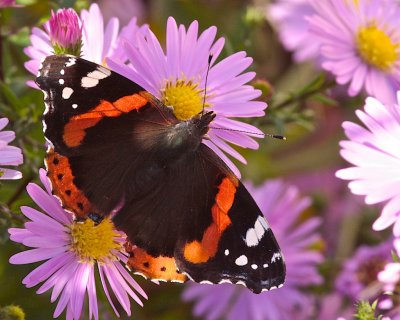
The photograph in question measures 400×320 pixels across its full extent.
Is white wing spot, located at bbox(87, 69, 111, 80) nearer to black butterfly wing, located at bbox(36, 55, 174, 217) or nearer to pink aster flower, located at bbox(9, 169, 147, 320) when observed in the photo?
black butterfly wing, located at bbox(36, 55, 174, 217)

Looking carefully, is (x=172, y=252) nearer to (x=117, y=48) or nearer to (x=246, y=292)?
(x=117, y=48)

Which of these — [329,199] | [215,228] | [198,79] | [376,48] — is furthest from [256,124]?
[329,199]

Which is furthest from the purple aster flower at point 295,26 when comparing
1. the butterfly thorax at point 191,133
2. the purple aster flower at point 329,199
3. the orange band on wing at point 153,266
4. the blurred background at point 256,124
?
the orange band on wing at point 153,266

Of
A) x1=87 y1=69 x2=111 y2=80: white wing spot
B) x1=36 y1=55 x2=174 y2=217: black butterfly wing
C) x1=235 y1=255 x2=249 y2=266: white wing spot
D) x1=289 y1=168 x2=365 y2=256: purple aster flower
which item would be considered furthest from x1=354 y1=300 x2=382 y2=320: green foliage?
x1=289 y1=168 x2=365 y2=256: purple aster flower

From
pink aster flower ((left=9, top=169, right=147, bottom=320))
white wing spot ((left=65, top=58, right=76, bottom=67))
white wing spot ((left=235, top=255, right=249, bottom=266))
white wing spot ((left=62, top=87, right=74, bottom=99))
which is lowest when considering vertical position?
pink aster flower ((left=9, top=169, right=147, bottom=320))

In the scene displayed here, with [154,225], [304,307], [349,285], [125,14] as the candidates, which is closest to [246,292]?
[304,307]

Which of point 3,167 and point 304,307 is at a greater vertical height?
point 3,167

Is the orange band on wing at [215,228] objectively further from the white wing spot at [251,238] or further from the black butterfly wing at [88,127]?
the black butterfly wing at [88,127]
